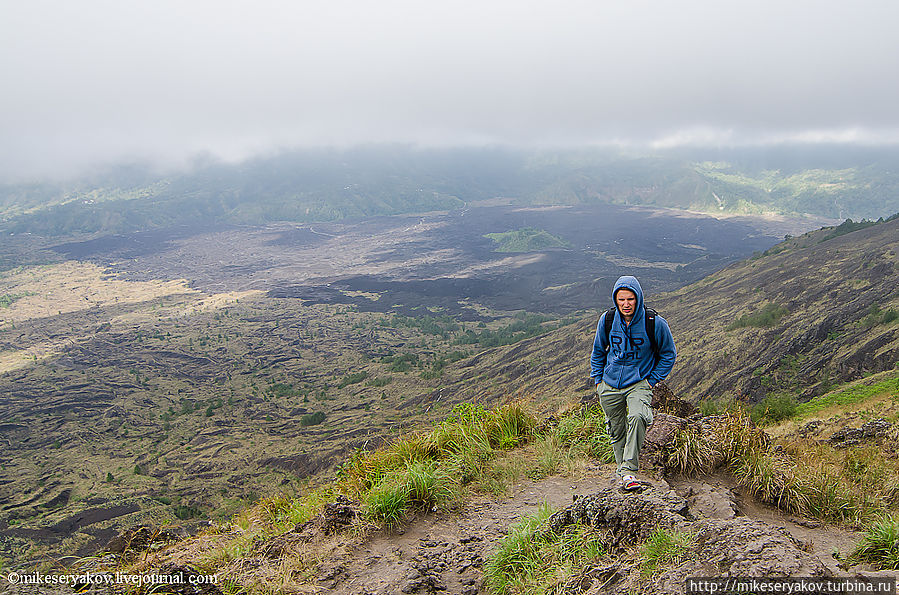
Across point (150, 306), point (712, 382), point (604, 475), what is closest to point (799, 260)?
point (712, 382)

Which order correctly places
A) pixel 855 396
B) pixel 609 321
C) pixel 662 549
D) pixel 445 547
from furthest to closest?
1. pixel 855 396
2. pixel 609 321
3. pixel 445 547
4. pixel 662 549

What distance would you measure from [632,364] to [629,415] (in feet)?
1.26

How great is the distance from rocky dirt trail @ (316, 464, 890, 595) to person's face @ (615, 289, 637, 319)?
128 centimetres

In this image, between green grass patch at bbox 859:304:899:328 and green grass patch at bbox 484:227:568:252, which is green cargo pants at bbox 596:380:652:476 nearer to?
green grass patch at bbox 859:304:899:328

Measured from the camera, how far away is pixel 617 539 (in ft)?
10.6

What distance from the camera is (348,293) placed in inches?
4146

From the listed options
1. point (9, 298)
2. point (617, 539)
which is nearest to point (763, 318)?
point (617, 539)

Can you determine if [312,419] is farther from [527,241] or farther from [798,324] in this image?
Answer: [527,241]

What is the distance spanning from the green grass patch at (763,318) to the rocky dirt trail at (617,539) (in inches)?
1130

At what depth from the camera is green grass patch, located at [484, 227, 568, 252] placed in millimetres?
153000

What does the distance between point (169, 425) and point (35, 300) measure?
85515mm

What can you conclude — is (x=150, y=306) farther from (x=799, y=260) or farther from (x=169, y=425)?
(x=799, y=260)

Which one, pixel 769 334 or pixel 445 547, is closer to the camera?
pixel 445 547

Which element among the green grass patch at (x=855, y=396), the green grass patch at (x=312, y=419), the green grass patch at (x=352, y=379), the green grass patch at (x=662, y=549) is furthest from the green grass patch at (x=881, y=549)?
the green grass patch at (x=352, y=379)
